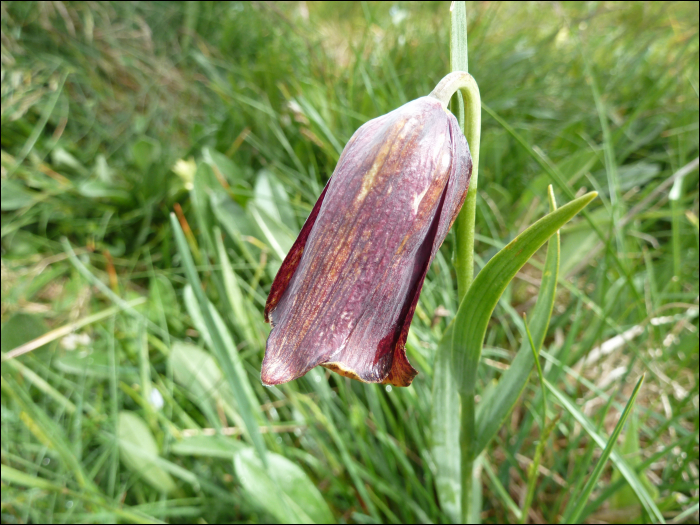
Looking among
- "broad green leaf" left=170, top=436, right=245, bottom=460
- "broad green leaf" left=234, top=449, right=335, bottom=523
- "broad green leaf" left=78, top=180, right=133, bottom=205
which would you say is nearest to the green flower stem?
"broad green leaf" left=234, top=449, right=335, bottom=523

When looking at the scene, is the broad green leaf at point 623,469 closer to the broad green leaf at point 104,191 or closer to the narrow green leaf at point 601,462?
the narrow green leaf at point 601,462

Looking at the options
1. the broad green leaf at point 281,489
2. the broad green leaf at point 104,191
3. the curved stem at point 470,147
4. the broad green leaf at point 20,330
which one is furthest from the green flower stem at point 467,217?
the broad green leaf at point 104,191

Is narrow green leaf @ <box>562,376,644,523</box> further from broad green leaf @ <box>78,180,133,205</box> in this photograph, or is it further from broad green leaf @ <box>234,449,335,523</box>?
broad green leaf @ <box>78,180,133,205</box>

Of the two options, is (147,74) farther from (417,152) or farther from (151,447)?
(417,152)

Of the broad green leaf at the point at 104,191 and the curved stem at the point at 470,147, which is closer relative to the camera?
the curved stem at the point at 470,147

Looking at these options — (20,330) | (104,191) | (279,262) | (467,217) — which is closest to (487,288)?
(467,217)

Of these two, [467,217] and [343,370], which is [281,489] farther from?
[467,217]
